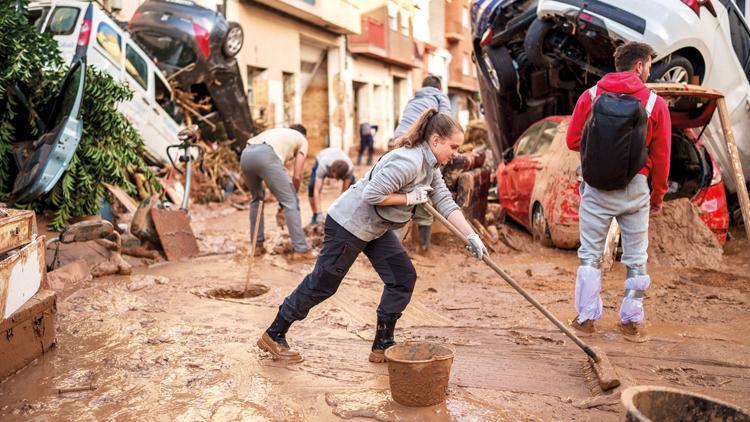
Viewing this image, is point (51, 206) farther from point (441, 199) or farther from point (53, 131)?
point (441, 199)

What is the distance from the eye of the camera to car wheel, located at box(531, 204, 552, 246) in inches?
303

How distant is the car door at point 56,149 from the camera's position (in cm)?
645

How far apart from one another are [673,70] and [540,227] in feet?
7.12

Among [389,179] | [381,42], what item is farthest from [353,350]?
[381,42]

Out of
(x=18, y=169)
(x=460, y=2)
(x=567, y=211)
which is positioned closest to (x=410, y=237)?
(x=567, y=211)

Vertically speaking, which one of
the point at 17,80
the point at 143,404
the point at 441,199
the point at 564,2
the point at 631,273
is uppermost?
the point at 564,2

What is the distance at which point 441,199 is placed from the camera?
409 cm

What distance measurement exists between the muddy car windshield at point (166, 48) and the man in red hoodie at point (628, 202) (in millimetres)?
9916

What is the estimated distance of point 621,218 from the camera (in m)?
4.59

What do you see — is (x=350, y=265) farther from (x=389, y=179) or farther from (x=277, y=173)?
(x=277, y=173)

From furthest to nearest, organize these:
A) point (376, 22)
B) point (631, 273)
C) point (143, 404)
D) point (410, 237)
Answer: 1. point (376, 22)
2. point (410, 237)
3. point (631, 273)
4. point (143, 404)

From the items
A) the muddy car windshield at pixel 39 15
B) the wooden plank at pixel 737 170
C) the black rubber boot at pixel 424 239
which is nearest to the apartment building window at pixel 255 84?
the muddy car windshield at pixel 39 15

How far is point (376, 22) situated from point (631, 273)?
986 inches

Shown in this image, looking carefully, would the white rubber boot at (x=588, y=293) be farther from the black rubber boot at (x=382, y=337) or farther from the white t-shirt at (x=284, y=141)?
the white t-shirt at (x=284, y=141)
